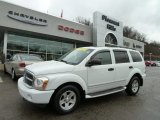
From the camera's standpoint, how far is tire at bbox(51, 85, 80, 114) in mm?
4141

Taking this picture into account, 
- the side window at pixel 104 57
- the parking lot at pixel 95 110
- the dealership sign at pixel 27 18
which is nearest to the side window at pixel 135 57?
the side window at pixel 104 57

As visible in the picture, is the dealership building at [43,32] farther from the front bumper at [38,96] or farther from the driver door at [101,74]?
the front bumper at [38,96]

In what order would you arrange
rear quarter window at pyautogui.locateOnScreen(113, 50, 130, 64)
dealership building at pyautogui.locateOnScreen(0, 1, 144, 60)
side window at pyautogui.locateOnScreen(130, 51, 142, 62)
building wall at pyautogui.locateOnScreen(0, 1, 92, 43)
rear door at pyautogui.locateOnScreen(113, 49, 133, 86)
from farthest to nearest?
1. dealership building at pyautogui.locateOnScreen(0, 1, 144, 60)
2. building wall at pyautogui.locateOnScreen(0, 1, 92, 43)
3. side window at pyautogui.locateOnScreen(130, 51, 142, 62)
4. rear quarter window at pyautogui.locateOnScreen(113, 50, 130, 64)
5. rear door at pyautogui.locateOnScreen(113, 49, 133, 86)

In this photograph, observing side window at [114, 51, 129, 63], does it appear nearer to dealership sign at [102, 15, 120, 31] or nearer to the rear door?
the rear door

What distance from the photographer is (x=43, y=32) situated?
59.9ft

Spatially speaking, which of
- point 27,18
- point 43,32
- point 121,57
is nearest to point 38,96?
point 121,57

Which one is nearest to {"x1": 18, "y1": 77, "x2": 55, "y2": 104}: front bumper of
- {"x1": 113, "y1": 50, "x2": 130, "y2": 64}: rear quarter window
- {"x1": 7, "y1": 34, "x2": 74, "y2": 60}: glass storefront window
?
{"x1": 113, "y1": 50, "x2": 130, "y2": 64}: rear quarter window

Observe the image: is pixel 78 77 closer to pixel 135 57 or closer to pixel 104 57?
pixel 104 57

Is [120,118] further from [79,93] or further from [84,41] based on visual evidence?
[84,41]

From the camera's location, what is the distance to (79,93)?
4590mm

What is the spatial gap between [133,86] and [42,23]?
14298 millimetres

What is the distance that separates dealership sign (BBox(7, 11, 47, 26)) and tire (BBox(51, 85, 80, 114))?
45.7 ft

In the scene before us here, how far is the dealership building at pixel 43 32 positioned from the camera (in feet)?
52.7

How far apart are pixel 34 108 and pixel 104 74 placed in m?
2.35
